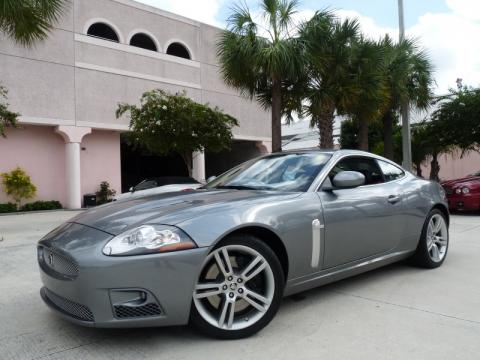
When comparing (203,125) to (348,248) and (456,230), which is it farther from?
(348,248)

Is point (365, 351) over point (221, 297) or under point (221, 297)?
under

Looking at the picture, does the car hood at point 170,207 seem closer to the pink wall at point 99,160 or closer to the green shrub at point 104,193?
Answer: the green shrub at point 104,193

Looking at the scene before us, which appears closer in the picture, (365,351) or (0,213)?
(365,351)

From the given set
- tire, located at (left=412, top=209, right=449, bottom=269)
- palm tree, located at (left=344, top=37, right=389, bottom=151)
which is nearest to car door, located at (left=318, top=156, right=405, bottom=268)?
tire, located at (left=412, top=209, right=449, bottom=269)

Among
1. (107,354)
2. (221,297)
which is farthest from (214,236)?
(107,354)

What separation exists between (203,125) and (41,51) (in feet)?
26.1

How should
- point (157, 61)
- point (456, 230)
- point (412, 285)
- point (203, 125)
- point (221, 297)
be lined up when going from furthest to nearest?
1. point (157, 61)
2. point (203, 125)
3. point (456, 230)
4. point (412, 285)
5. point (221, 297)

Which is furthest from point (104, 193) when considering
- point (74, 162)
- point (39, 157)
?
point (39, 157)

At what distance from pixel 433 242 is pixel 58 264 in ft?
13.2

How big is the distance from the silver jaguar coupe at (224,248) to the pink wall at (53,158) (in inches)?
650

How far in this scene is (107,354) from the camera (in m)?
2.77

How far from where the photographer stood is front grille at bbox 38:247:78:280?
2781mm

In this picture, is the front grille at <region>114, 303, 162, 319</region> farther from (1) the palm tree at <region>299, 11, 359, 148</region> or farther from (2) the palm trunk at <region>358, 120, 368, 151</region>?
(2) the palm trunk at <region>358, 120, 368, 151</region>

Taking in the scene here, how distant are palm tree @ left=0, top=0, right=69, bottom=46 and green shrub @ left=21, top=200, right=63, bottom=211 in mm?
9770
